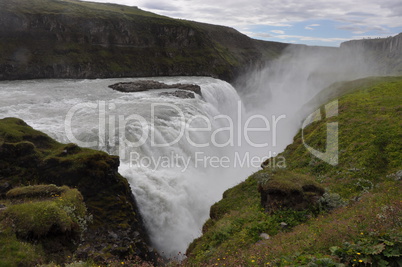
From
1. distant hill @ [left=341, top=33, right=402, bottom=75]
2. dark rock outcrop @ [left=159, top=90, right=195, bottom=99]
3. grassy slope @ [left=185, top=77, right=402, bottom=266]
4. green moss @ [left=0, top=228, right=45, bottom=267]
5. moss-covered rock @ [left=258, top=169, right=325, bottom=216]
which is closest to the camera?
grassy slope @ [left=185, top=77, right=402, bottom=266]

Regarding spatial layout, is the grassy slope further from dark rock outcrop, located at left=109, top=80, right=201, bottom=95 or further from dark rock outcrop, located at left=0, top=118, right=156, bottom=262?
dark rock outcrop, located at left=109, top=80, right=201, bottom=95

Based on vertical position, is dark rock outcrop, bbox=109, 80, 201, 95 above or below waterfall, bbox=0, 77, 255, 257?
above

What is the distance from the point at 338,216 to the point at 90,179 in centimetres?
1224

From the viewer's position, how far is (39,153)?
53.4 feet

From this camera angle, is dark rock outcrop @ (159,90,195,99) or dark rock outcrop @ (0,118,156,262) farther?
dark rock outcrop @ (159,90,195,99)

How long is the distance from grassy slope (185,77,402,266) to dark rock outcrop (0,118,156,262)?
3.55 meters

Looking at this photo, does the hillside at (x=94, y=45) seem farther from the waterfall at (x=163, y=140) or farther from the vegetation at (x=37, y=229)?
the vegetation at (x=37, y=229)

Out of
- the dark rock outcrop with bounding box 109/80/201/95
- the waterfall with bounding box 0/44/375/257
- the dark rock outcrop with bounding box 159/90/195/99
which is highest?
the dark rock outcrop with bounding box 109/80/201/95

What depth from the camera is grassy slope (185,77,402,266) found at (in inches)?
297

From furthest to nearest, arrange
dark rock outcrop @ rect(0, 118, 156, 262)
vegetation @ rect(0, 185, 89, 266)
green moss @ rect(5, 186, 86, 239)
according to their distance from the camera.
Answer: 1. dark rock outcrop @ rect(0, 118, 156, 262)
2. green moss @ rect(5, 186, 86, 239)
3. vegetation @ rect(0, 185, 89, 266)

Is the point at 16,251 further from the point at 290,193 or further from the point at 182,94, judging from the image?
the point at 182,94

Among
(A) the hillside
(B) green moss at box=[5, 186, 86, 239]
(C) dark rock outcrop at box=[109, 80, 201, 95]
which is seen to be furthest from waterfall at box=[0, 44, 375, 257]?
(A) the hillside

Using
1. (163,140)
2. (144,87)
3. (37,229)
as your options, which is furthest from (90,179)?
(144,87)

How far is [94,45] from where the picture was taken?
7725 centimetres
